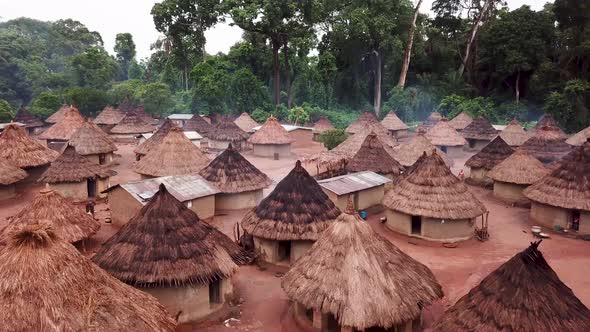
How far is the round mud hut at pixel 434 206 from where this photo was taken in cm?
2098

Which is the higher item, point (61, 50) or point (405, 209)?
point (61, 50)

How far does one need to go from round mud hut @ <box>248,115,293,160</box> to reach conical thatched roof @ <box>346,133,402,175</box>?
12.2m

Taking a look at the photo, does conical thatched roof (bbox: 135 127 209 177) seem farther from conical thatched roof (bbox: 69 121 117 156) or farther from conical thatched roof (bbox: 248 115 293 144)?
conical thatched roof (bbox: 248 115 293 144)

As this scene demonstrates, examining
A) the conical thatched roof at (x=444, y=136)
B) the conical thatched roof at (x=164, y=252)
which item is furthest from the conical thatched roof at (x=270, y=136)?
the conical thatched roof at (x=164, y=252)

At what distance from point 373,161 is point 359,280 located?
16.6 metres

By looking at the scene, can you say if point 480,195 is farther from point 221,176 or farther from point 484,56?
point 484,56

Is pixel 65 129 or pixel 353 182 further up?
pixel 65 129

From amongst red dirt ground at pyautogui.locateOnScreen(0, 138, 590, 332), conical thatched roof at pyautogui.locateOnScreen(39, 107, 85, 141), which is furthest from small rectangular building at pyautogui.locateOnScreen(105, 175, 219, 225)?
conical thatched roof at pyautogui.locateOnScreen(39, 107, 85, 141)

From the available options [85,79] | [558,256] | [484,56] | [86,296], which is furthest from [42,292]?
[85,79]

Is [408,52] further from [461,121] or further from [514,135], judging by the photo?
[514,135]

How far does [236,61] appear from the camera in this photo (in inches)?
2418

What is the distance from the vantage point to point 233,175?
2522cm

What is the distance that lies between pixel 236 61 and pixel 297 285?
5081 centimetres

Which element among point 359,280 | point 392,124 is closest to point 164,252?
point 359,280
